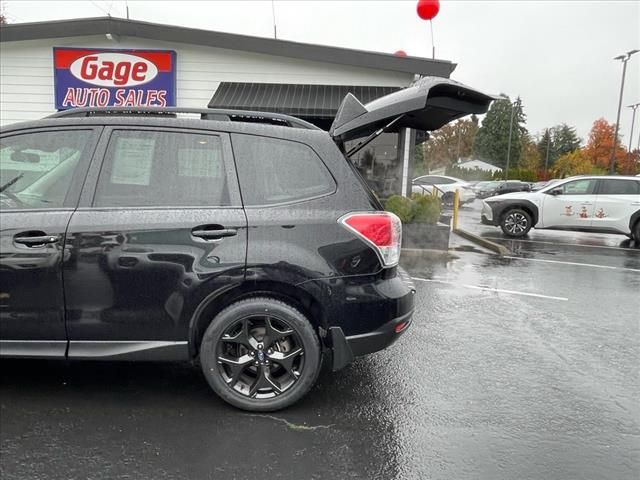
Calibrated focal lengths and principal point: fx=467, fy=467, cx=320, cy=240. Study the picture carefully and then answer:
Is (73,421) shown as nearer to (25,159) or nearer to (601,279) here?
(25,159)

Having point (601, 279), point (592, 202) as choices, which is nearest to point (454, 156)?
point (592, 202)

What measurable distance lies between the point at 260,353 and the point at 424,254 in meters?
6.61

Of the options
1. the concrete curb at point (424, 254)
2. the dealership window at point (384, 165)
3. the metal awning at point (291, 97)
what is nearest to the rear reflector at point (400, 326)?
the concrete curb at point (424, 254)

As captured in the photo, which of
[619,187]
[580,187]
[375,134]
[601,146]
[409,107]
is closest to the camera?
[409,107]

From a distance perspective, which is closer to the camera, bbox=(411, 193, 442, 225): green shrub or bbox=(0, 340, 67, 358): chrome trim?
bbox=(0, 340, 67, 358): chrome trim

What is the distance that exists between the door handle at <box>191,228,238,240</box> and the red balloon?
1040 cm

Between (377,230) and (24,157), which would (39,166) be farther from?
(377,230)

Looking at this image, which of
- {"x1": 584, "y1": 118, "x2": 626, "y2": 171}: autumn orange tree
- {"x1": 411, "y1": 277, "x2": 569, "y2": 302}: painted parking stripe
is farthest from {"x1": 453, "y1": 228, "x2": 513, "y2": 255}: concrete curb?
{"x1": 584, "y1": 118, "x2": 626, "y2": 171}: autumn orange tree

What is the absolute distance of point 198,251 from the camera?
2.81 m

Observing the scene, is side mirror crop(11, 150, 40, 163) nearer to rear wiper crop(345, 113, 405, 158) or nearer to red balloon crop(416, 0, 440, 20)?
rear wiper crop(345, 113, 405, 158)

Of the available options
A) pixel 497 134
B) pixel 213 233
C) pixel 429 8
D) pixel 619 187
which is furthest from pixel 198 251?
pixel 497 134

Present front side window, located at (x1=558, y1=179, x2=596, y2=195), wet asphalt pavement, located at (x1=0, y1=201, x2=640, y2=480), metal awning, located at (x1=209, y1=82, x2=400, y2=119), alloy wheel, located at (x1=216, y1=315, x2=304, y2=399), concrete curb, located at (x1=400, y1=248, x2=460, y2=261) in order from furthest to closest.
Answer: front side window, located at (x1=558, y1=179, x2=596, y2=195) < metal awning, located at (x1=209, y1=82, x2=400, y2=119) < concrete curb, located at (x1=400, y1=248, x2=460, y2=261) < alloy wheel, located at (x1=216, y1=315, x2=304, y2=399) < wet asphalt pavement, located at (x1=0, y1=201, x2=640, y2=480)

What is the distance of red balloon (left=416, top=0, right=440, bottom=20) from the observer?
1119 centimetres

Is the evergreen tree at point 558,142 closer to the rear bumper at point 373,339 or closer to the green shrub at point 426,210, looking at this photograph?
the green shrub at point 426,210
